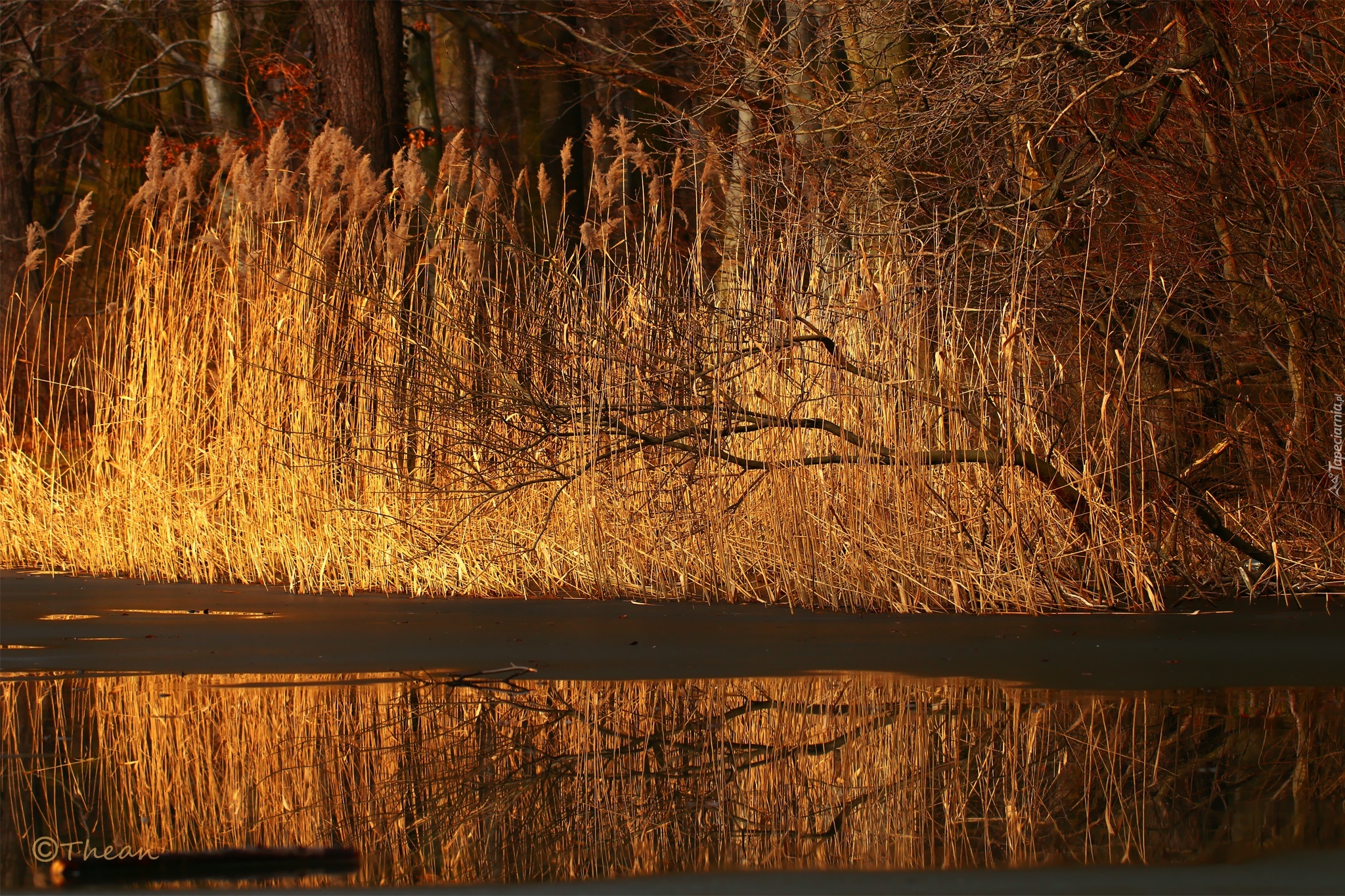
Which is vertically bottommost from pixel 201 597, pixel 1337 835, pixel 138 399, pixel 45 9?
pixel 1337 835

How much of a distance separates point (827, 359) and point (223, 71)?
510 inches

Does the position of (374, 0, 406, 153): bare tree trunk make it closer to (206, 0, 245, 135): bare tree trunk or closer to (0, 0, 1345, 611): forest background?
(0, 0, 1345, 611): forest background

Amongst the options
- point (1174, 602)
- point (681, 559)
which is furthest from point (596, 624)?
point (1174, 602)

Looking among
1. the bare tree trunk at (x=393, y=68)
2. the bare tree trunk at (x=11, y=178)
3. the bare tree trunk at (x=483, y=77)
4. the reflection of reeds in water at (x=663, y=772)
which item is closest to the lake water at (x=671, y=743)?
the reflection of reeds in water at (x=663, y=772)

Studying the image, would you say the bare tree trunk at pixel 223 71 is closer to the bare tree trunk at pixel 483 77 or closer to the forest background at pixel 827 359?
the bare tree trunk at pixel 483 77

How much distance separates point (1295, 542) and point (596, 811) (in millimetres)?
4556

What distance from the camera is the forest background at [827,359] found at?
6.74 meters

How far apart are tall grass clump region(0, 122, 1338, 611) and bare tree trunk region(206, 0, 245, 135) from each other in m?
10.0

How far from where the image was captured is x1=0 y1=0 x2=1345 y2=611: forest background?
6738 millimetres

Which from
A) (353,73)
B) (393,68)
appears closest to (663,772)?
(353,73)

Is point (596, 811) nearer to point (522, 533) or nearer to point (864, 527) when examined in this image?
point (864, 527)

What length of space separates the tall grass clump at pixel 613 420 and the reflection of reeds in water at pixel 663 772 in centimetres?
173

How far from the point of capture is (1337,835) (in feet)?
11.0

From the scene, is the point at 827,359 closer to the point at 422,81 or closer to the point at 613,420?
the point at 613,420
